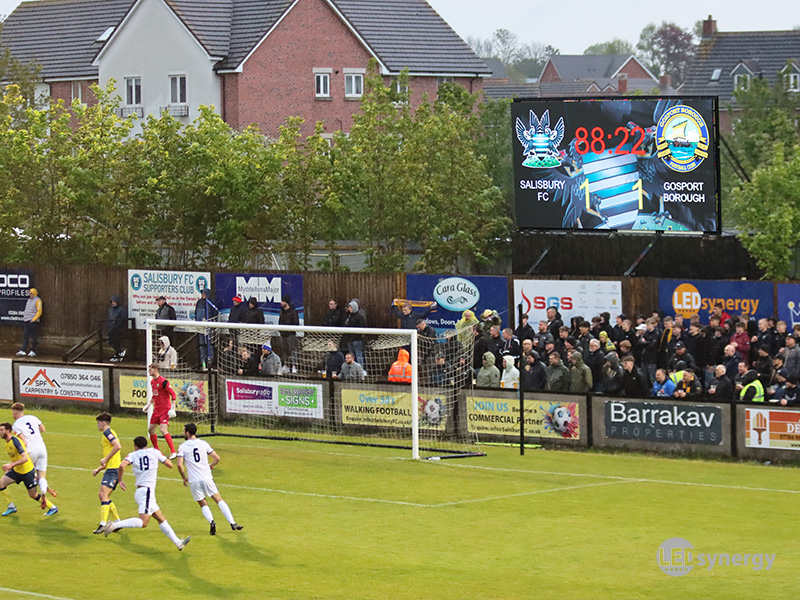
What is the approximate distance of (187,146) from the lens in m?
42.2

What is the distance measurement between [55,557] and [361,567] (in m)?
4.67

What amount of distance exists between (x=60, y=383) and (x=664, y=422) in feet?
55.5

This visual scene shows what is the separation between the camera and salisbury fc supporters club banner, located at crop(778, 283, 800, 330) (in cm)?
2925

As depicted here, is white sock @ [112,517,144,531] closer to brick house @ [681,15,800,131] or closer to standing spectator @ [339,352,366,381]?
standing spectator @ [339,352,366,381]

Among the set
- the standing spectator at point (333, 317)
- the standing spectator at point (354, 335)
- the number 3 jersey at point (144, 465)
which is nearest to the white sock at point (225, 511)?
the number 3 jersey at point (144, 465)

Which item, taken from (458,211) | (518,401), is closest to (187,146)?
(458,211)

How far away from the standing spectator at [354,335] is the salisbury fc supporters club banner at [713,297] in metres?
7.76

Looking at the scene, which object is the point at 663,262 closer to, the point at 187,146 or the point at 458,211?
the point at 458,211

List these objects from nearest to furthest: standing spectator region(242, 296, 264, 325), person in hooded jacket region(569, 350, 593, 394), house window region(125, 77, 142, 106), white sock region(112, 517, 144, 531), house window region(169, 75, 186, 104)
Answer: white sock region(112, 517, 144, 531), person in hooded jacket region(569, 350, 593, 394), standing spectator region(242, 296, 264, 325), house window region(169, 75, 186, 104), house window region(125, 77, 142, 106)

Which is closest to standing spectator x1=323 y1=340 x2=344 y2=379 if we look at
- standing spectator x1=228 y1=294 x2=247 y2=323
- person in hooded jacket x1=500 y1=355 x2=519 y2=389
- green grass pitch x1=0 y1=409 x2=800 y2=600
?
green grass pitch x1=0 y1=409 x2=800 y2=600

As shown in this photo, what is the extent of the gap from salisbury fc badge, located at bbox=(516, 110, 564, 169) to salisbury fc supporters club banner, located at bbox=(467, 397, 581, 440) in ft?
33.6

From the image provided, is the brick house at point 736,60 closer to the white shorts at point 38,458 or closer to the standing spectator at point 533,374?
the standing spectator at point 533,374

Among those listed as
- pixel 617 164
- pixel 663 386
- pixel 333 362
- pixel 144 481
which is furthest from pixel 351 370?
pixel 144 481

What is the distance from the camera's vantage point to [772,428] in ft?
80.4
